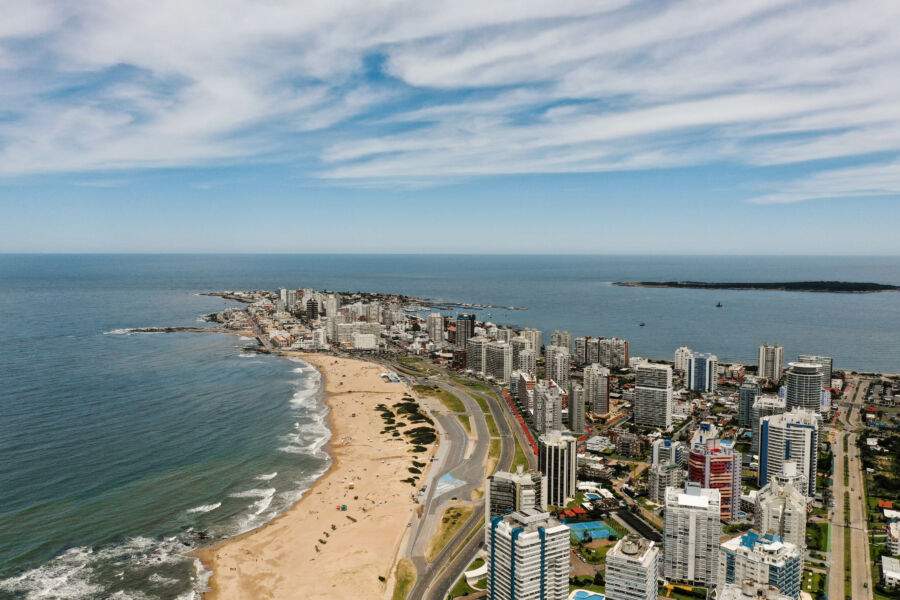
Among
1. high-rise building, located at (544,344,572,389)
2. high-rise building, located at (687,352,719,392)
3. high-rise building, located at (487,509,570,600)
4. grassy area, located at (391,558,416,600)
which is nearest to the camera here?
high-rise building, located at (487,509,570,600)

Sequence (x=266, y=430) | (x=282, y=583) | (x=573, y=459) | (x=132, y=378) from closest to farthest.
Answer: (x=282, y=583) < (x=573, y=459) < (x=266, y=430) < (x=132, y=378)

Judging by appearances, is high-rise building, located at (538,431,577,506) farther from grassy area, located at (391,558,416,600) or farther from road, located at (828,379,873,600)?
road, located at (828,379,873,600)

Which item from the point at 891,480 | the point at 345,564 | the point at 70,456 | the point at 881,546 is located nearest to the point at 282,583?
the point at 345,564

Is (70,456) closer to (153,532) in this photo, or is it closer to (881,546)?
(153,532)

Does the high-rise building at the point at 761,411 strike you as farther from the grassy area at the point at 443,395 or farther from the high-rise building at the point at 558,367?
the grassy area at the point at 443,395

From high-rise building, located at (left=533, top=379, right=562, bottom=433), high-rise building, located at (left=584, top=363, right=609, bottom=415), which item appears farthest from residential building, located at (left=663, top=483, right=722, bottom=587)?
high-rise building, located at (left=584, top=363, right=609, bottom=415)

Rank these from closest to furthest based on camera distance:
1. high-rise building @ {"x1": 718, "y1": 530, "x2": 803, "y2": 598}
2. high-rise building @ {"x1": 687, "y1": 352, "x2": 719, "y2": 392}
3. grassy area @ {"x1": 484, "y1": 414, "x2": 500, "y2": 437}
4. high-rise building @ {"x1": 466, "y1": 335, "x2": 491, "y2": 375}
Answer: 1. high-rise building @ {"x1": 718, "y1": 530, "x2": 803, "y2": 598}
2. grassy area @ {"x1": 484, "y1": 414, "x2": 500, "y2": 437}
3. high-rise building @ {"x1": 687, "y1": 352, "x2": 719, "y2": 392}
4. high-rise building @ {"x1": 466, "y1": 335, "x2": 491, "y2": 375}
